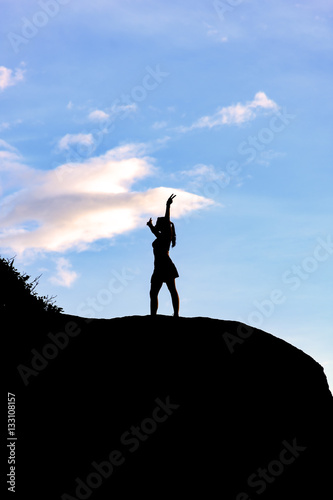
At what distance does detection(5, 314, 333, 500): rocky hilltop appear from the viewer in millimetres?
9094

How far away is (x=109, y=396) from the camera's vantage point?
962cm

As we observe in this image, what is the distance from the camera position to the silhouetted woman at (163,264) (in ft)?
40.0

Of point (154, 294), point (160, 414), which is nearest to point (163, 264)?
point (154, 294)

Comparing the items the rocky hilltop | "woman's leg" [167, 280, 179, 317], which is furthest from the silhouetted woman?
the rocky hilltop

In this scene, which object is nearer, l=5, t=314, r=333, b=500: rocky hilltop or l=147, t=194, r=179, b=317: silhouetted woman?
l=5, t=314, r=333, b=500: rocky hilltop

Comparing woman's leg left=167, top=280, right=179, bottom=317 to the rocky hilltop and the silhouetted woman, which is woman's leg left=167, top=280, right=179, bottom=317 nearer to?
the silhouetted woman

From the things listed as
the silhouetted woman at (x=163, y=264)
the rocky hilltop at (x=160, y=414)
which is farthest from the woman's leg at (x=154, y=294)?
the rocky hilltop at (x=160, y=414)

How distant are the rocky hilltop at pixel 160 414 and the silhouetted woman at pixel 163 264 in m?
0.90

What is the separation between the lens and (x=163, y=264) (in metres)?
12.2

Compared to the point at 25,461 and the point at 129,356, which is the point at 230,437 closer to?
the point at 129,356

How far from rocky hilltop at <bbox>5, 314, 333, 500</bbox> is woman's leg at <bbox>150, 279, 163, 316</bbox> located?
895 millimetres

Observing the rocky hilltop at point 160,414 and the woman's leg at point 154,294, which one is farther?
the woman's leg at point 154,294

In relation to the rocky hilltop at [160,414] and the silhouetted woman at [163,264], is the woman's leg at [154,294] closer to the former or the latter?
the silhouetted woman at [163,264]

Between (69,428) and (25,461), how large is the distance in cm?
81
